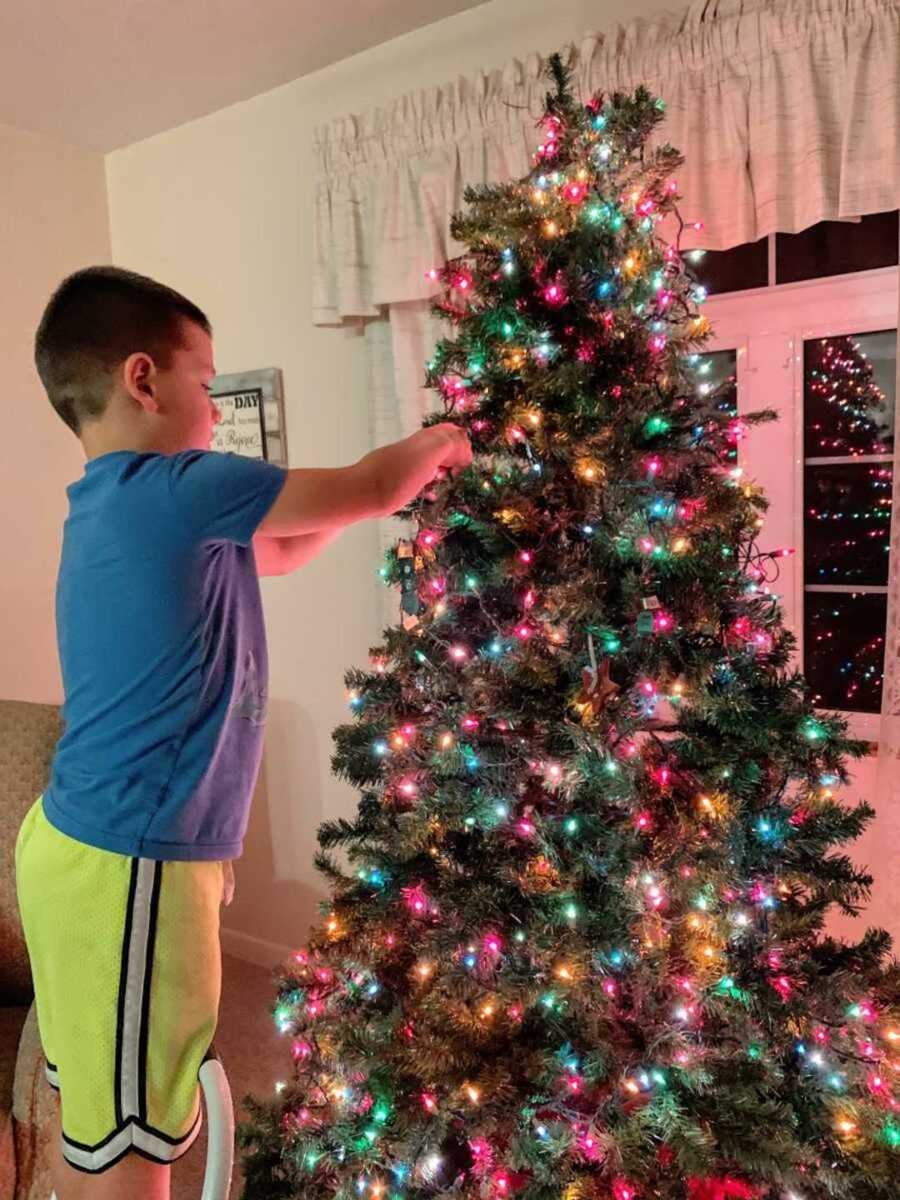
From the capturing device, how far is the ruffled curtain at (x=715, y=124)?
1.62 meters

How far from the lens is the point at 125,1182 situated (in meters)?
1.14

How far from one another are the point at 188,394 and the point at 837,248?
1493mm

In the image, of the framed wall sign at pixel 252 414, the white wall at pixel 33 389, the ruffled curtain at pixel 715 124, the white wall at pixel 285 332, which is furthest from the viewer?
the white wall at pixel 33 389

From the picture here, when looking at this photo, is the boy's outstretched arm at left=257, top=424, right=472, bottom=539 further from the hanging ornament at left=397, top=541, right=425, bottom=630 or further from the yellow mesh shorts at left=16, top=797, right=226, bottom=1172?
the yellow mesh shorts at left=16, top=797, right=226, bottom=1172

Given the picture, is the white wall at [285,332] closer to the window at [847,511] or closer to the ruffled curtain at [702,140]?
the ruffled curtain at [702,140]

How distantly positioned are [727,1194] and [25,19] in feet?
8.95

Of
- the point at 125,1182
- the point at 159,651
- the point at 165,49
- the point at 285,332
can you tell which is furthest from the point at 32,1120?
the point at 165,49

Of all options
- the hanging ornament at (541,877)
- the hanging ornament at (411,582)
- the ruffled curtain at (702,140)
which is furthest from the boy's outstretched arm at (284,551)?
the ruffled curtain at (702,140)

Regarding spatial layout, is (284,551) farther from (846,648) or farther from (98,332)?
(846,648)

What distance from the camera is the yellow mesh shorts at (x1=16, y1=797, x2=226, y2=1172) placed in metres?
1.13

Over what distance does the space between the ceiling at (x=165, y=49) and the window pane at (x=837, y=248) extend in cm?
97

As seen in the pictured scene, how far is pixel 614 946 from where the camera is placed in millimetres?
1142

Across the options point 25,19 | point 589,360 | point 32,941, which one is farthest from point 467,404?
point 25,19

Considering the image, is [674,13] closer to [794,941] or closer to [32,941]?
[794,941]
